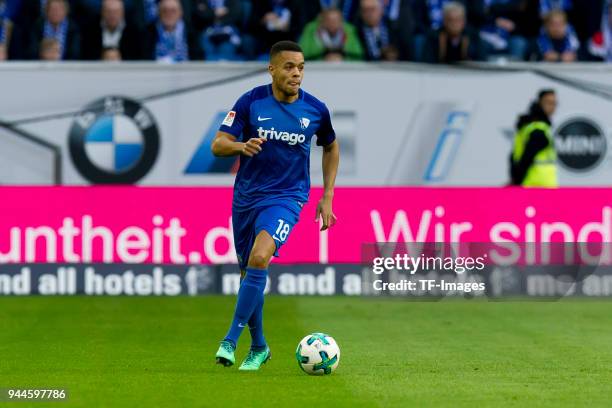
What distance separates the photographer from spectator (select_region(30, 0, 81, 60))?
2125cm

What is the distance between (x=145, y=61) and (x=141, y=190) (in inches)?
129

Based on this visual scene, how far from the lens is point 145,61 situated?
69.3 ft

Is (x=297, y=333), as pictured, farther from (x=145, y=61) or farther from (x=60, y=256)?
(x=145, y=61)

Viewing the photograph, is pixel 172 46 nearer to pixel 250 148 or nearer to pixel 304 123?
pixel 304 123

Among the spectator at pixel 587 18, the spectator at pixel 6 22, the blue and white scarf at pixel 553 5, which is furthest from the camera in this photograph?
the blue and white scarf at pixel 553 5

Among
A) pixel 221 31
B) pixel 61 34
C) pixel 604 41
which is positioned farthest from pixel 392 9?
pixel 61 34

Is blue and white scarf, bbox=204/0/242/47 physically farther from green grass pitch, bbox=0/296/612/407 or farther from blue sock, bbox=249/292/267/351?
blue sock, bbox=249/292/267/351

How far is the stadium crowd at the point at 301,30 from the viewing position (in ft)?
69.6

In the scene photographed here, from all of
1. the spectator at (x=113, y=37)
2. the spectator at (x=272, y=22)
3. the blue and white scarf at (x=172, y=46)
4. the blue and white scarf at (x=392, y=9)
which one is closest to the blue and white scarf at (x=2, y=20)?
the spectator at (x=113, y=37)

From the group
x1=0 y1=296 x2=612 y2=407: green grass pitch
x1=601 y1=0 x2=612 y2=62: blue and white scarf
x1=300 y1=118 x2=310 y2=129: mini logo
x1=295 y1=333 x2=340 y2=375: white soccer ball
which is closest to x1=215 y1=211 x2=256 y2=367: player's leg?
x1=0 y1=296 x2=612 y2=407: green grass pitch

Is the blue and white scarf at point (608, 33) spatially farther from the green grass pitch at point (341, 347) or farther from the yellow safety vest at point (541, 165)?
the green grass pitch at point (341, 347)

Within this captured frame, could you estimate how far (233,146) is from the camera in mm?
10609

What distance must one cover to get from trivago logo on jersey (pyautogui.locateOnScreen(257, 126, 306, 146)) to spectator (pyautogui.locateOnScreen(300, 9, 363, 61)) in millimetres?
10272

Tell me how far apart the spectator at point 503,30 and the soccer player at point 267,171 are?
11386mm
